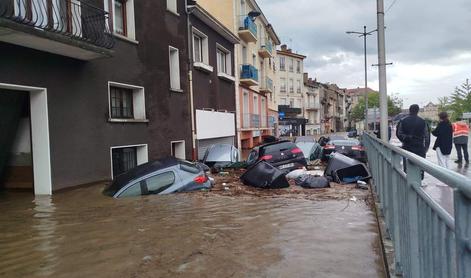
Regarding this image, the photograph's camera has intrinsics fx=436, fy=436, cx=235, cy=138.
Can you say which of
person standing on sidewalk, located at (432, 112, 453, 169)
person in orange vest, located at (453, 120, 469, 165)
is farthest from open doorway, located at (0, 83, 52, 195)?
person in orange vest, located at (453, 120, 469, 165)

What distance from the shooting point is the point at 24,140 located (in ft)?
38.7

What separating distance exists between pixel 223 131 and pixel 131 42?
9.77 meters

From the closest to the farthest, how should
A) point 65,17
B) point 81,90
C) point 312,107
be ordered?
point 65,17
point 81,90
point 312,107

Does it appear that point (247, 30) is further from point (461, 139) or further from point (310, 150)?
point (461, 139)

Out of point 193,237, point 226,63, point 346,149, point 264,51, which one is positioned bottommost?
point 193,237

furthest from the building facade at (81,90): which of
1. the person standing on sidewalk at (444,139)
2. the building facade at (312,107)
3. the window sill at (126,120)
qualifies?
the building facade at (312,107)

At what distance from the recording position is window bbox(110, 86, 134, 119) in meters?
14.2

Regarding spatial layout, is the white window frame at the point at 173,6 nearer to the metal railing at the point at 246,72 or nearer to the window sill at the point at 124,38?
the window sill at the point at 124,38

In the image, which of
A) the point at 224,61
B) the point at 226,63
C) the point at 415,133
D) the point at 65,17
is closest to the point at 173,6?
the point at 224,61

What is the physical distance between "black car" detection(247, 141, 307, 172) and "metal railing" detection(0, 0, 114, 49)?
229 inches

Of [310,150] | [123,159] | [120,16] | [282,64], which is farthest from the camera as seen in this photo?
[282,64]

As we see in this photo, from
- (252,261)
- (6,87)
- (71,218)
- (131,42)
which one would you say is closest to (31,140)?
(6,87)

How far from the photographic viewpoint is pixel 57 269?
16.6 feet

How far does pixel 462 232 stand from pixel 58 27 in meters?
10.7
